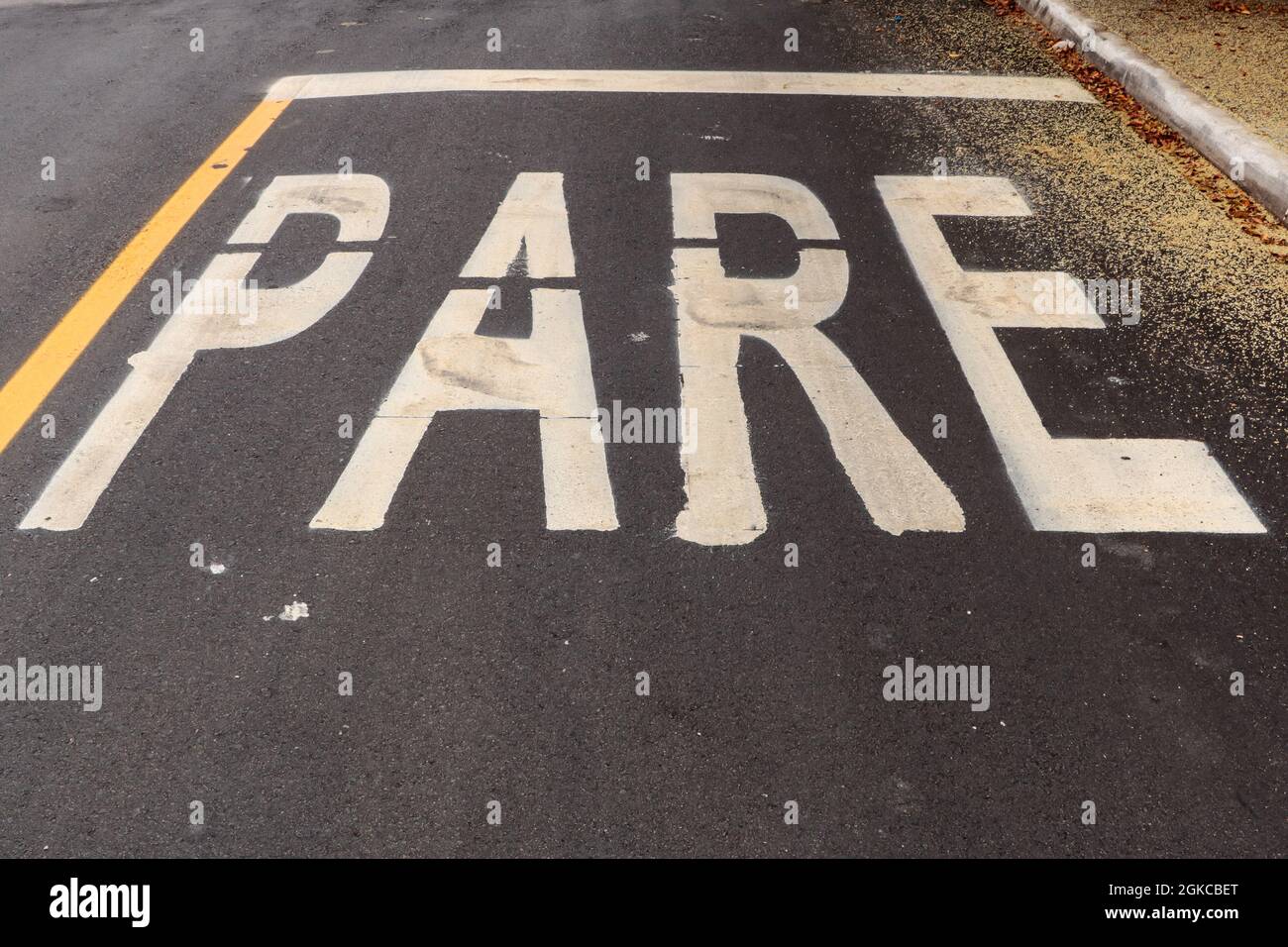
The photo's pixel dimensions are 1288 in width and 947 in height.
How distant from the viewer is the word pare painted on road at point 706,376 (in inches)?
166

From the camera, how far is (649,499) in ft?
14.0

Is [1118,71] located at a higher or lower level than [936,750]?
higher

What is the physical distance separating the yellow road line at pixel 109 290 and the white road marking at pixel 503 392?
54.3 inches

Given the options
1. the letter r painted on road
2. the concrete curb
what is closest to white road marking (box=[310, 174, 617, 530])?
the letter r painted on road

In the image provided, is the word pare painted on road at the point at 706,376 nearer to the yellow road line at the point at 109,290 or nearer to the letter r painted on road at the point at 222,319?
the letter r painted on road at the point at 222,319

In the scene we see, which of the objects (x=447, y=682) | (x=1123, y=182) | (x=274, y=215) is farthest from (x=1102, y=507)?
(x=274, y=215)

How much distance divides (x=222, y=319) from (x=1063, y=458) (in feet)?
11.8

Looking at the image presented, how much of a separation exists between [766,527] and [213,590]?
Answer: 178 cm

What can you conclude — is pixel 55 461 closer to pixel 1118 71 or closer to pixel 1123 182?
pixel 1123 182
